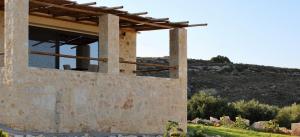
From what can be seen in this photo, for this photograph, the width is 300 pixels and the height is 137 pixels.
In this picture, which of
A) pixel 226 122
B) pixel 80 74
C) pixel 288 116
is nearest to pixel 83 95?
pixel 80 74

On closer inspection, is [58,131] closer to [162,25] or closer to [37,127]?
[37,127]

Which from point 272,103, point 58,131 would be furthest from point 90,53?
point 272,103

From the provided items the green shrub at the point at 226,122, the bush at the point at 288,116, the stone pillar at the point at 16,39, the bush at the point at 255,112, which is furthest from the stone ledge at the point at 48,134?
the bush at the point at 255,112

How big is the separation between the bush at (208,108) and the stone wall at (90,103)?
12.3 meters

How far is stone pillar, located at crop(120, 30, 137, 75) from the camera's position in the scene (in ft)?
62.2

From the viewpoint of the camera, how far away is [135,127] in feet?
54.4

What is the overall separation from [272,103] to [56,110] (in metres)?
29.5

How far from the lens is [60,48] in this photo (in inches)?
687

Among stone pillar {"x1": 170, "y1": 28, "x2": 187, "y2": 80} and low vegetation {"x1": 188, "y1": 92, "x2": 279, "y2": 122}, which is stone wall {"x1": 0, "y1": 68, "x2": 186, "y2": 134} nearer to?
stone pillar {"x1": 170, "y1": 28, "x2": 187, "y2": 80}

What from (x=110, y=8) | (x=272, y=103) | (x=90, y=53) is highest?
(x=110, y=8)

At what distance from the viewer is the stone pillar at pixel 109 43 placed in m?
16.0

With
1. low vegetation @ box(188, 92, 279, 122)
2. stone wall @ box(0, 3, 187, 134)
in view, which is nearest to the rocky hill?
low vegetation @ box(188, 92, 279, 122)

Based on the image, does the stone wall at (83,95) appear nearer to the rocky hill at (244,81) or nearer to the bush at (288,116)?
the bush at (288,116)

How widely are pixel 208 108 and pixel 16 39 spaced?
61.1 feet
